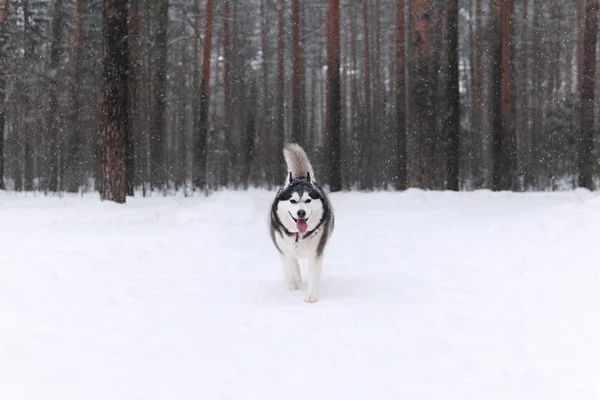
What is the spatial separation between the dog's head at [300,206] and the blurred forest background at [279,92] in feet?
19.1

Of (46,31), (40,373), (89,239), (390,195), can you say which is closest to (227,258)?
(89,239)

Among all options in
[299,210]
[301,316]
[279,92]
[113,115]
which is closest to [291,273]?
[299,210]

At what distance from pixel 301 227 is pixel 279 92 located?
18.2m

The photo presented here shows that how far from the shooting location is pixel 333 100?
45.1 feet

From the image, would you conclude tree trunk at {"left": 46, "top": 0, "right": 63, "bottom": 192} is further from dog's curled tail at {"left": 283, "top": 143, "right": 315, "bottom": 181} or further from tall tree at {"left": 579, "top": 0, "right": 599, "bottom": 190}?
tall tree at {"left": 579, "top": 0, "right": 599, "bottom": 190}

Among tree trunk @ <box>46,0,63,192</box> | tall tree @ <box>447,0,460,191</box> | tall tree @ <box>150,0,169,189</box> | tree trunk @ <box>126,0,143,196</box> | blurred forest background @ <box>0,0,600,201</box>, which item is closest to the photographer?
blurred forest background @ <box>0,0,600,201</box>

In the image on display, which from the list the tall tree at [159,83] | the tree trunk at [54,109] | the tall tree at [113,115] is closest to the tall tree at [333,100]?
the tall tree at [159,83]

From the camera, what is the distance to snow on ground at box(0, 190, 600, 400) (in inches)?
99.0

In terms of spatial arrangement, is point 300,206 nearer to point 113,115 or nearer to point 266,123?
point 113,115

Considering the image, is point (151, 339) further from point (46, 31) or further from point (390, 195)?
point (46, 31)

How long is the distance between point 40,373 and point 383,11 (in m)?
25.3

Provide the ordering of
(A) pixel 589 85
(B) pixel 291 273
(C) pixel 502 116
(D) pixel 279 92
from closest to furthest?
(B) pixel 291 273, (C) pixel 502 116, (A) pixel 589 85, (D) pixel 279 92

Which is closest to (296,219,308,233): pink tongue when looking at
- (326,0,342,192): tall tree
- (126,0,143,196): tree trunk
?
(126,0,143,196): tree trunk

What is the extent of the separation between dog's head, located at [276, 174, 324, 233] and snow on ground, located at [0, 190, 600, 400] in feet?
2.13
